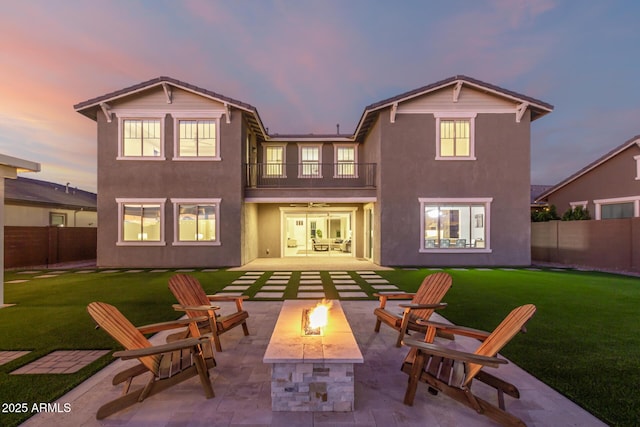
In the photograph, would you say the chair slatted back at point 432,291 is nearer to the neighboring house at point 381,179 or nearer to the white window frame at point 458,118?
the neighboring house at point 381,179

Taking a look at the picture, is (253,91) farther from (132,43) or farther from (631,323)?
(631,323)

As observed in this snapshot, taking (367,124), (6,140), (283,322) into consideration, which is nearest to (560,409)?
(283,322)

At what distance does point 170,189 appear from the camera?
482 inches

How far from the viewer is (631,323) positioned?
16.7 feet

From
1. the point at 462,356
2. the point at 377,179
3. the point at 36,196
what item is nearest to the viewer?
the point at 462,356

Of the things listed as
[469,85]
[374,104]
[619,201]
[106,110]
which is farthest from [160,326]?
[619,201]

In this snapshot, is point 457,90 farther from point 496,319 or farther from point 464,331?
Result: point 464,331

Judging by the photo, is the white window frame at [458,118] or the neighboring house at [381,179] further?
the white window frame at [458,118]

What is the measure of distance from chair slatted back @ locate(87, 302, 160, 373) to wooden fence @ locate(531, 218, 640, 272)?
15272mm

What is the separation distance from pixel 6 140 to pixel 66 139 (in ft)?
23.3

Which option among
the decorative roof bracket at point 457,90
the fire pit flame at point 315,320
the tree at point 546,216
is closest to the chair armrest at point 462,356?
the fire pit flame at point 315,320

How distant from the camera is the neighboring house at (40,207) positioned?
1587cm

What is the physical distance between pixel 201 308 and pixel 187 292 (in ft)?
1.87

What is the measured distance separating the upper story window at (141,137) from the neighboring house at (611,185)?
67.6ft
